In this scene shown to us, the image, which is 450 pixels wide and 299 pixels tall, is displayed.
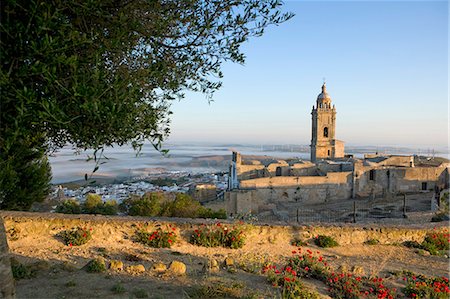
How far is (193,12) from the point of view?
5.76 m

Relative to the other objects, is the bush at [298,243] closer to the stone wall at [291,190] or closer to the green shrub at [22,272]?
the green shrub at [22,272]

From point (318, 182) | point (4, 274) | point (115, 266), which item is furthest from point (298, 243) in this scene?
point (318, 182)

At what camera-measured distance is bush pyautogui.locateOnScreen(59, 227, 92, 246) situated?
9.11 meters

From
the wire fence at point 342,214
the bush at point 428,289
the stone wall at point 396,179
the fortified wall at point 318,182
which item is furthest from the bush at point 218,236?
the stone wall at point 396,179

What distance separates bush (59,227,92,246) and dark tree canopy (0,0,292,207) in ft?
13.3

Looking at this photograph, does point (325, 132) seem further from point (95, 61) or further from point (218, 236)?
point (95, 61)

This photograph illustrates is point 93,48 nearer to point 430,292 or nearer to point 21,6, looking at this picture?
point 21,6

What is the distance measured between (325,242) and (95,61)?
919cm

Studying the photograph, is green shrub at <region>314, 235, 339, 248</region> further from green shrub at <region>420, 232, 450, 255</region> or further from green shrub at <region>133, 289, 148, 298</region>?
green shrub at <region>133, 289, 148, 298</region>

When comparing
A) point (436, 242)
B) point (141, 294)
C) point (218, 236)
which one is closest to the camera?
point (141, 294)

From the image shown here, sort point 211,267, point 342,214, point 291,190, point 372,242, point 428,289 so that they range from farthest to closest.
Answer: point 291,190 < point 342,214 < point 372,242 < point 211,267 < point 428,289

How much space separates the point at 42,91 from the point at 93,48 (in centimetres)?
111

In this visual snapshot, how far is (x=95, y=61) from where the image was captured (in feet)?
13.4

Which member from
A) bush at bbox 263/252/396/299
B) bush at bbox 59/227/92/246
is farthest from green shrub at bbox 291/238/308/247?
bush at bbox 59/227/92/246
